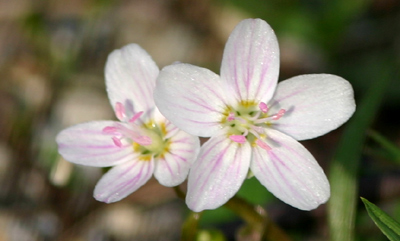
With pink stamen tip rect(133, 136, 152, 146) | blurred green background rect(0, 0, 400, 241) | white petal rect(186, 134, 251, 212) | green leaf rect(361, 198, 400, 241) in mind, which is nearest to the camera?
green leaf rect(361, 198, 400, 241)

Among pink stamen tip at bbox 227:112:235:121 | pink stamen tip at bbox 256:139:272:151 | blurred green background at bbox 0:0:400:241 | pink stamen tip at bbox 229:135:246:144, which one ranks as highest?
pink stamen tip at bbox 227:112:235:121

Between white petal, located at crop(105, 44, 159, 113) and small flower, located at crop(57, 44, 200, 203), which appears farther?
white petal, located at crop(105, 44, 159, 113)

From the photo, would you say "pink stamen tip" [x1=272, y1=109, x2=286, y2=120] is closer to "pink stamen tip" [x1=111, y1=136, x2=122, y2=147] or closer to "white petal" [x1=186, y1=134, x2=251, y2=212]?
"white petal" [x1=186, y1=134, x2=251, y2=212]

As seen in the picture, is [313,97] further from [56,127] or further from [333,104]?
[56,127]

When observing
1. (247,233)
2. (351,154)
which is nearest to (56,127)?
(247,233)

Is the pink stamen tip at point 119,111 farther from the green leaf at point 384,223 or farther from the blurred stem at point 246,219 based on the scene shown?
the green leaf at point 384,223

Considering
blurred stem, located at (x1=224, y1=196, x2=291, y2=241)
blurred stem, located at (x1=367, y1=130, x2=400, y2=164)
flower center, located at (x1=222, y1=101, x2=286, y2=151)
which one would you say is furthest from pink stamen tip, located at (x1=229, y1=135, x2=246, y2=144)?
blurred stem, located at (x1=367, y1=130, x2=400, y2=164)

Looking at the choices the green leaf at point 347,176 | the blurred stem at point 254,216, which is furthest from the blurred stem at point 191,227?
the green leaf at point 347,176
